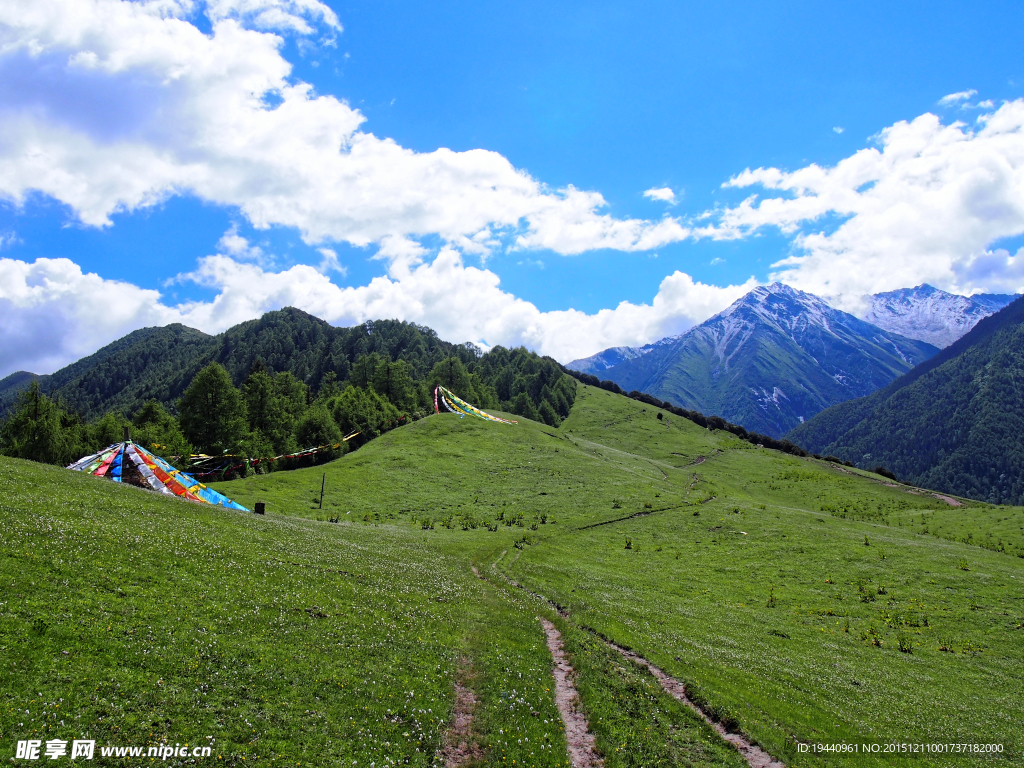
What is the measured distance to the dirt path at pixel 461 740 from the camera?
44.0 feet

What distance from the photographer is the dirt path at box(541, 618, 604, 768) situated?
14.3 m

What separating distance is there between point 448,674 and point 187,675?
799 centimetres

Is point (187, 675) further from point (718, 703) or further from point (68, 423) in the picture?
point (68, 423)

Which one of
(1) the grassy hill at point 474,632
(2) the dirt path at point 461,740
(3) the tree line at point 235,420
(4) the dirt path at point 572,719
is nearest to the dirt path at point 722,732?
(1) the grassy hill at point 474,632

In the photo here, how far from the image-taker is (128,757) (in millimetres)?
10438

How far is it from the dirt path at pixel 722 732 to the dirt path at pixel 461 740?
8.18 meters

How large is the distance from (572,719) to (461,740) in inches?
160

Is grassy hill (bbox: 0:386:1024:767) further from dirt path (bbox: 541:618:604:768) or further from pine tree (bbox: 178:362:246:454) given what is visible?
pine tree (bbox: 178:362:246:454)

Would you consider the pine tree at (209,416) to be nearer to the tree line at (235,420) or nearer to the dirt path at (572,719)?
the tree line at (235,420)

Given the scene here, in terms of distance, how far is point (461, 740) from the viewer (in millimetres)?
14227

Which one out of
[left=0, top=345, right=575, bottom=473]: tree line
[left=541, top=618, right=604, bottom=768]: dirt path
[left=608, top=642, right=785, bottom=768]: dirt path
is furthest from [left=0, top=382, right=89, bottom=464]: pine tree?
[left=608, top=642, right=785, bottom=768]: dirt path

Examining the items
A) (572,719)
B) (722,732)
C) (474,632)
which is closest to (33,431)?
(474,632)

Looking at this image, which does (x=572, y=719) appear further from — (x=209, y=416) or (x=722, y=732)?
(x=209, y=416)

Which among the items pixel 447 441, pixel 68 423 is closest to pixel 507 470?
pixel 447 441
